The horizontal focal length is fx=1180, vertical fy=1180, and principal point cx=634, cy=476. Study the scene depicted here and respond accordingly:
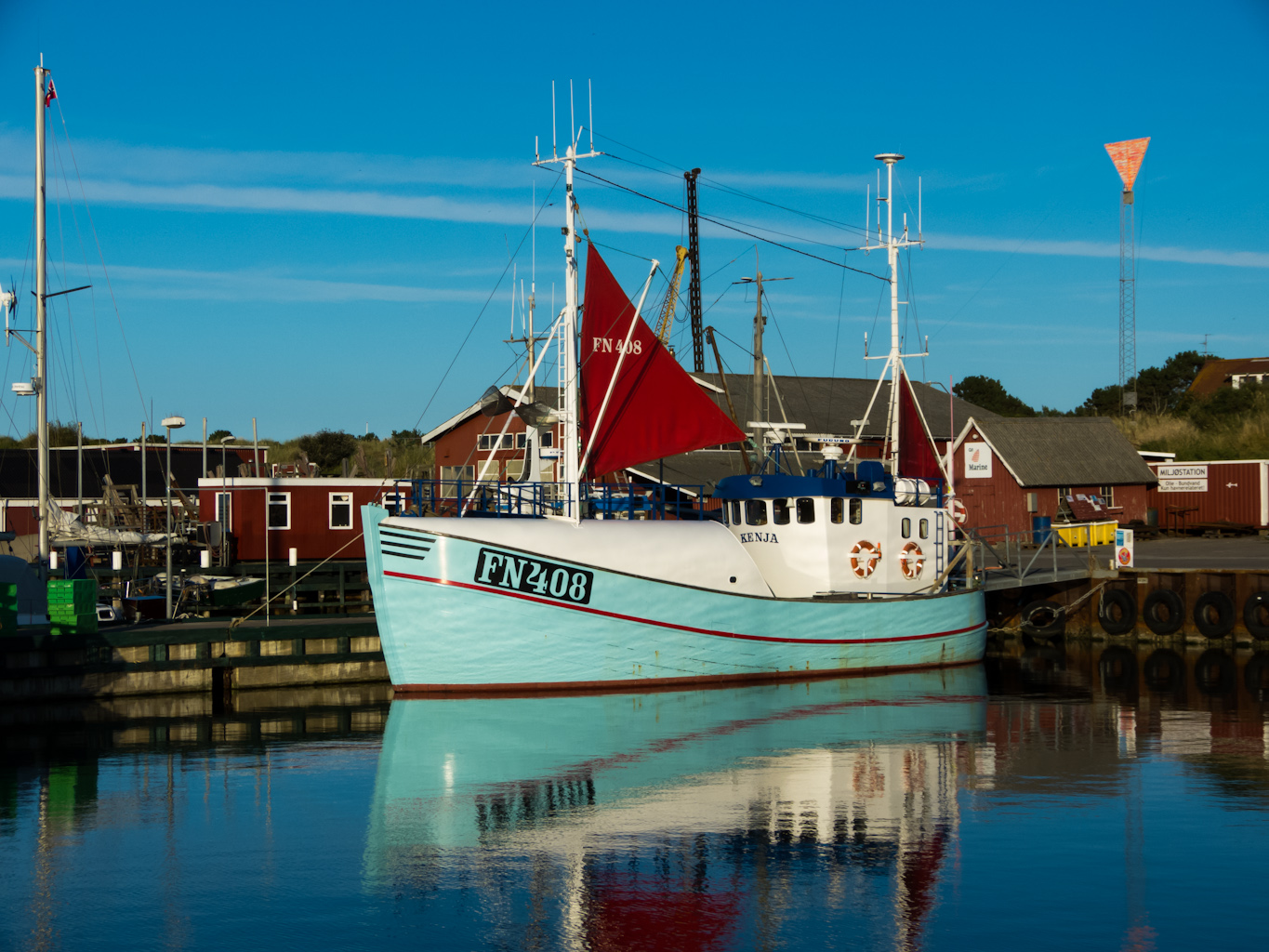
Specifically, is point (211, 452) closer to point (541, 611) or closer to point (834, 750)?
point (541, 611)

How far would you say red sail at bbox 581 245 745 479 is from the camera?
2539cm

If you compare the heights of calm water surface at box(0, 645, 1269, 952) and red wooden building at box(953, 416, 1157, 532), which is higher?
red wooden building at box(953, 416, 1157, 532)

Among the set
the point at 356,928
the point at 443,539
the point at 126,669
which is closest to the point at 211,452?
the point at 126,669

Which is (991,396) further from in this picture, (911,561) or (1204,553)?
(911,561)

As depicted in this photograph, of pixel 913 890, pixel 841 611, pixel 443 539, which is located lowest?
pixel 913 890

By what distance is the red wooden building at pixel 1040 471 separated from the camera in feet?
160

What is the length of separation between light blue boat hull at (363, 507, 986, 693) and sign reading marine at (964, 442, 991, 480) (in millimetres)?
25743

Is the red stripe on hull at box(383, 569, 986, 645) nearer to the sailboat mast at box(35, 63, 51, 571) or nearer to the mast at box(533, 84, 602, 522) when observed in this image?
the mast at box(533, 84, 602, 522)

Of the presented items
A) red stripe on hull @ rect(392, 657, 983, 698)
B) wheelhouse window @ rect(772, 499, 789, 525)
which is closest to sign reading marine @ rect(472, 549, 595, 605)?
red stripe on hull @ rect(392, 657, 983, 698)

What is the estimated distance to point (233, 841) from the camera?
14.5 meters

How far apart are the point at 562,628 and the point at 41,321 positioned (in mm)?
15795

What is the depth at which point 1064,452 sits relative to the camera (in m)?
50.5

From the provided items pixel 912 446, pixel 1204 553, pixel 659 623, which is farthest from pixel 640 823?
pixel 1204 553

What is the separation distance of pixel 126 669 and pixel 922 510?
18.3 metres
